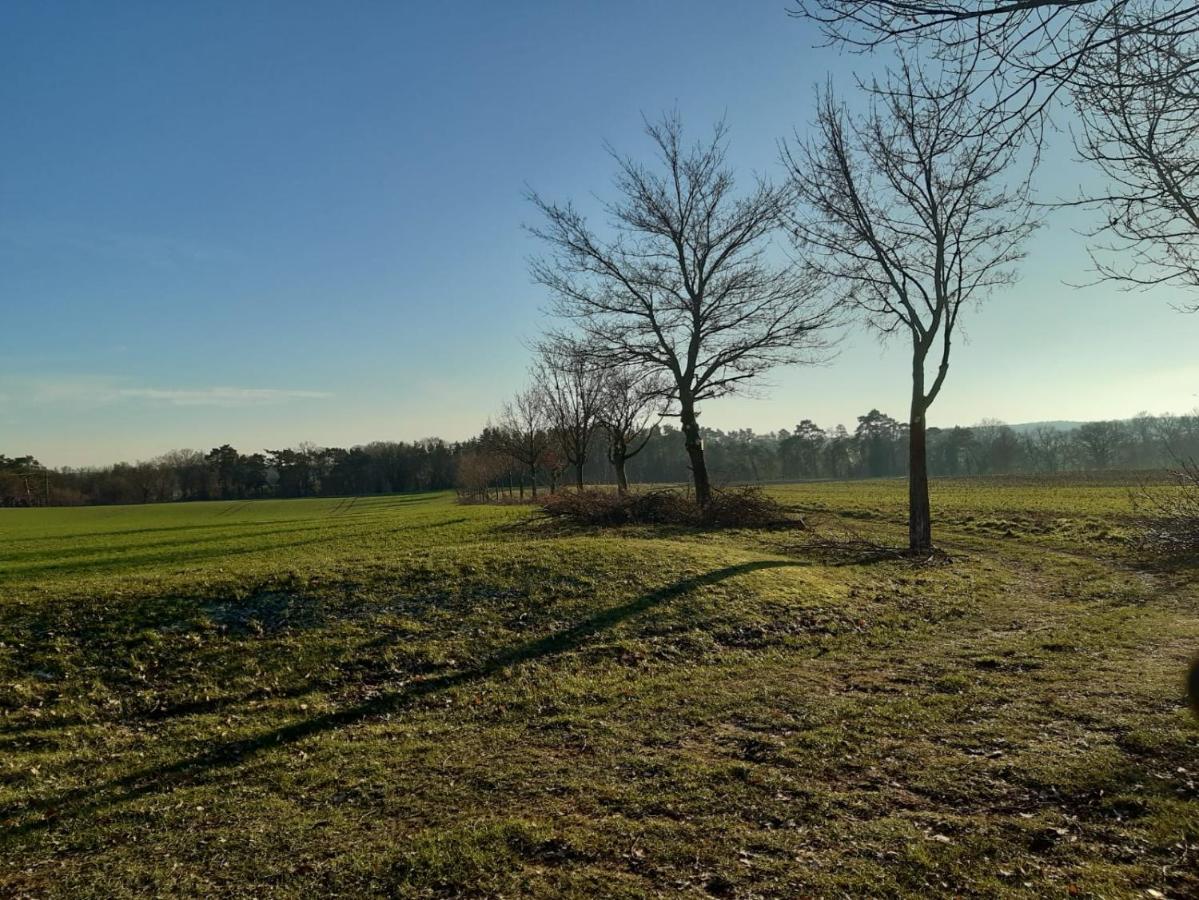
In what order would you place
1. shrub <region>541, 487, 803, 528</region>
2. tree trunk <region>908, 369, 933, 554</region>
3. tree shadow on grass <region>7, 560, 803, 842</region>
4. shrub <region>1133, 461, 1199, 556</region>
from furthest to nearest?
1. shrub <region>541, 487, 803, 528</region>
2. tree trunk <region>908, 369, 933, 554</region>
3. shrub <region>1133, 461, 1199, 556</region>
4. tree shadow on grass <region>7, 560, 803, 842</region>

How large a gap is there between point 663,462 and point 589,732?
84.8m

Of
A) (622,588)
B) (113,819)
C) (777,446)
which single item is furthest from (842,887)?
(777,446)

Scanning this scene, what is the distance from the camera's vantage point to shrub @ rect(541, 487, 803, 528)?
2098cm

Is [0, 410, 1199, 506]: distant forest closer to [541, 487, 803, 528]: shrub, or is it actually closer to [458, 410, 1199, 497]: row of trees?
[458, 410, 1199, 497]: row of trees

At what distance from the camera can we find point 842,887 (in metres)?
3.59

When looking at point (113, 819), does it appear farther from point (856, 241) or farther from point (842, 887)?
point (856, 241)

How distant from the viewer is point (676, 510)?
2178 cm

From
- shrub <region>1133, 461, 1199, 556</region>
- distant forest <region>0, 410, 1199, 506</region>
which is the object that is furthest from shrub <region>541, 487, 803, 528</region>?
distant forest <region>0, 410, 1199, 506</region>

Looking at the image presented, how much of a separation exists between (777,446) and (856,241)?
86.9 meters

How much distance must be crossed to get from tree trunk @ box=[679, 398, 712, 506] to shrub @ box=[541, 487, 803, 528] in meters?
0.33

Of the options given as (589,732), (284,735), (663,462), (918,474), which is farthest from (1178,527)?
(663,462)

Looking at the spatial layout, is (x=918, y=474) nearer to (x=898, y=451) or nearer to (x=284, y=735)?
(x=284, y=735)

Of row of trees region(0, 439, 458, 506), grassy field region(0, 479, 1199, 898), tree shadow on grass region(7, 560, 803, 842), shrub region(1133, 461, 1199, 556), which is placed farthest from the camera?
row of trees region(0, 439, 458, 506)

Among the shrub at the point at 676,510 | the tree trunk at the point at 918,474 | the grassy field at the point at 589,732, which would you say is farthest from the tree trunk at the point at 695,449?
the grassy field at the point at 589,732
